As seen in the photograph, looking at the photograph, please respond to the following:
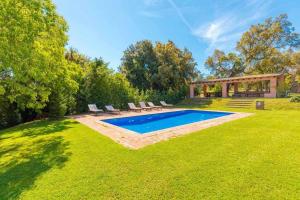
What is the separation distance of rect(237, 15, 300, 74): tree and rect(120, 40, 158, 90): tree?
19.2 metres

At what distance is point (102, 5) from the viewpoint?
45.6 feet

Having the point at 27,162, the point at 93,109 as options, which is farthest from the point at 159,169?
the point at 93,109

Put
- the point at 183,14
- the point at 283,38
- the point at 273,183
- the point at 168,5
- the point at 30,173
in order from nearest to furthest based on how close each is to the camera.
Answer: the point at 273,183 < the point at 30,173 < the point at 168,5 < the point at 183,14 < the point at 283,38

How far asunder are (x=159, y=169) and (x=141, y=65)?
22.3 m

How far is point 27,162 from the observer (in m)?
4.64

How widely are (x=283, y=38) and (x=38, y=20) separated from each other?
126 feet

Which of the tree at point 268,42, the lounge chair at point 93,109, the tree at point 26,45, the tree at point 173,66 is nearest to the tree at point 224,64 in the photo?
the tree at point 268,42

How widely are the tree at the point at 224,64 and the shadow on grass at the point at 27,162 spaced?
3551cm

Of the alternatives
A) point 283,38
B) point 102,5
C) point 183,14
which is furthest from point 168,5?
point 283,38

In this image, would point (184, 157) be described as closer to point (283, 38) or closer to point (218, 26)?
point (218, 26)

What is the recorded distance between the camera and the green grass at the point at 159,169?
9.94 feet

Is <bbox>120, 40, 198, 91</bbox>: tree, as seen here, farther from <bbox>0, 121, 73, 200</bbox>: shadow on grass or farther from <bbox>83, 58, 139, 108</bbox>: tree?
<bbox>0, 121, 73, 200</bbox>: shadow on grass

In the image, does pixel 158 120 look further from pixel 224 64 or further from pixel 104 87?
pixel 224 64

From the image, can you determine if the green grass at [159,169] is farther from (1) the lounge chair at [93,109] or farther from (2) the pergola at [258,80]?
(2) the pergola at [258,80]
